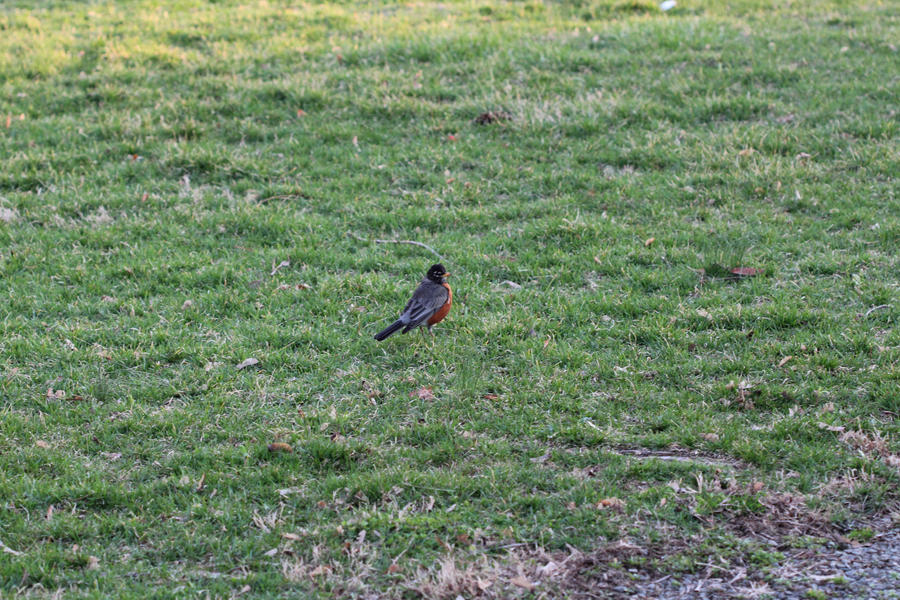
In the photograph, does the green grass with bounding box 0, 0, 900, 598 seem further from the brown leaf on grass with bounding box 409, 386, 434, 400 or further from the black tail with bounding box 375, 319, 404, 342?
the black tail with bounding box 375, 319, 404, 342

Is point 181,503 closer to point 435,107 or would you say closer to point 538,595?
point 538,595

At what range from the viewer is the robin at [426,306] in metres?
7.00

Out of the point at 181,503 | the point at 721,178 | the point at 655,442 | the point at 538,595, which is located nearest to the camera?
the point at 538,595

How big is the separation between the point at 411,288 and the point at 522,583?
3937 millimetres

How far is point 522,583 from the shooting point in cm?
457

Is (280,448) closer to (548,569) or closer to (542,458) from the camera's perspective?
(542,458)

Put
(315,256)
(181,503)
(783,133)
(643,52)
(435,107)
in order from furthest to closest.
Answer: (643,52) → (435,107) → (783,133) → (315,256) → (181,503)

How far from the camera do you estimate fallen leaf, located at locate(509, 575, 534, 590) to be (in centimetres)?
456

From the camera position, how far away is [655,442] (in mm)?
5770

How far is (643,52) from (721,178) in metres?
4.48

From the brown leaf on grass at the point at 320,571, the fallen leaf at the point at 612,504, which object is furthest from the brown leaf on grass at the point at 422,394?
the brown leaf on grass at the point at 320,571

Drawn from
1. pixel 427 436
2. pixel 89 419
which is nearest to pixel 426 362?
pixel 427 436

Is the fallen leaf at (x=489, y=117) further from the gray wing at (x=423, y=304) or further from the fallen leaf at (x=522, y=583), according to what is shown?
the fallen leaf at (x=522, y=583)

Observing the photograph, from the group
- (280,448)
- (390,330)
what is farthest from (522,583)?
(390,330)
